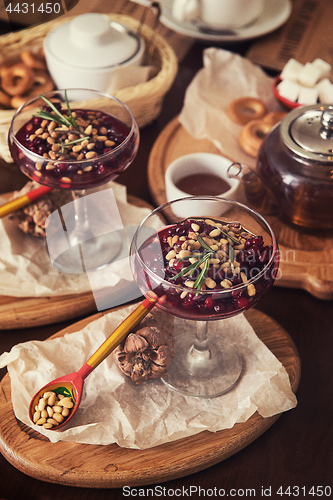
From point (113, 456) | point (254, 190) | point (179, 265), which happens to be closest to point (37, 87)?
point (254, 190)

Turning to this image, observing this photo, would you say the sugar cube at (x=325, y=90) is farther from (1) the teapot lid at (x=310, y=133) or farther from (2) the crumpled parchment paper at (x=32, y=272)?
(2) the crumpled parchment paper at (x=32, y=272)

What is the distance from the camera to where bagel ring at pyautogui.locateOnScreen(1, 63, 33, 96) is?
1680 millimetres

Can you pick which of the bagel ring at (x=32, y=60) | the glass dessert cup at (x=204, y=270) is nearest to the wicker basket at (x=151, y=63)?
the bagel ring at (x=32, y=60)

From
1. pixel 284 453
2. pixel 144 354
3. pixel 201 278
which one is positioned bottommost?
pixel 284 453

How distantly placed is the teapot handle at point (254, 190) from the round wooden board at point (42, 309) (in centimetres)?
48

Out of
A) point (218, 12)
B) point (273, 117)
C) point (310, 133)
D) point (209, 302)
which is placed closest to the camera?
point (209, 302)

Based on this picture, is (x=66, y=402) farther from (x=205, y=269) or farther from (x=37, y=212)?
(x=37, y=212)

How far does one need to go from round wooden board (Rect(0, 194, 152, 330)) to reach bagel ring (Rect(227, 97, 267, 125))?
0.77 m

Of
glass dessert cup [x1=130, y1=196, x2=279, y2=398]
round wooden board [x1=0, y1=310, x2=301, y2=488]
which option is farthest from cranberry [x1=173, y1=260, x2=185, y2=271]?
round wooden board [x1=0, y1=310, x2=301, y2=488]

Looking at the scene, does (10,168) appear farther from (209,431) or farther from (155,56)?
(209,431)

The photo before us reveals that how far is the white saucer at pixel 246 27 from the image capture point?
2020 mm

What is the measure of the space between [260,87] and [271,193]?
1.93 ft

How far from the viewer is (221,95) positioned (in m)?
1.83

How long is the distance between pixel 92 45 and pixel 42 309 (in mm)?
798
